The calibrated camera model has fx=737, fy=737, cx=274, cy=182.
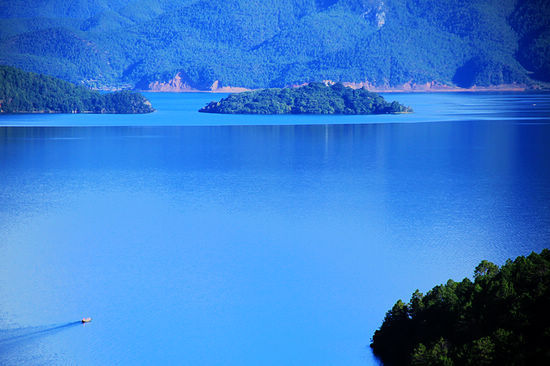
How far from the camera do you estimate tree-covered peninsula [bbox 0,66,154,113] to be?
73562mm

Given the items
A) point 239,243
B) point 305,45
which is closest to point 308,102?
point 239,243

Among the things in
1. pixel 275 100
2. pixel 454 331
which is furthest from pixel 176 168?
pixel 275 100

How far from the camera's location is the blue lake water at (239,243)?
44.0ft

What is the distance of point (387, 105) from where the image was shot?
7644 cm

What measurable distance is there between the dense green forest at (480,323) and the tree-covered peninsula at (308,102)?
64.0 meters

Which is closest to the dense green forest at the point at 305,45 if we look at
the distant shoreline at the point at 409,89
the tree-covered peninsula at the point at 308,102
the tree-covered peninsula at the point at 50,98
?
the distant shoreline at the point at 409,89

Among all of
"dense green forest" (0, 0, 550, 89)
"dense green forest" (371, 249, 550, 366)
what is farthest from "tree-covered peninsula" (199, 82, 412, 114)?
"dense green forest" (371, 249, 550, 366)

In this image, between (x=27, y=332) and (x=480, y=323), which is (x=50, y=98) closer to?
(x=27, y=332)

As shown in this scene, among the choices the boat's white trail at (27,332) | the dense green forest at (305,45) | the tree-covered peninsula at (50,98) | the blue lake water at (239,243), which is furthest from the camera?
the dense green forest at (305,45)

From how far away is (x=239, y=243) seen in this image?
19.3 meters

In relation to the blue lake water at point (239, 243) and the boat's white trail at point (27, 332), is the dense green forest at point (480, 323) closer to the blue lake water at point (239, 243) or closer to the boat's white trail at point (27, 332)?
the blue lake water at point (239, 243)

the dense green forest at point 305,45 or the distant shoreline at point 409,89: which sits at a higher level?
the dense green forest at point 305,45

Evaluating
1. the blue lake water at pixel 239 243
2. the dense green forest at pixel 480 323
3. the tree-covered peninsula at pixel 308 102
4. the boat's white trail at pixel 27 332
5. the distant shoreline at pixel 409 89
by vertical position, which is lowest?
the boat's white trail at pixel 27 332

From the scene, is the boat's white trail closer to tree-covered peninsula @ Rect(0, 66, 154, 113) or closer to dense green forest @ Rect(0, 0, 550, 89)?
tree-covered peninsula @ Rect(0, 66, 154, 113)
